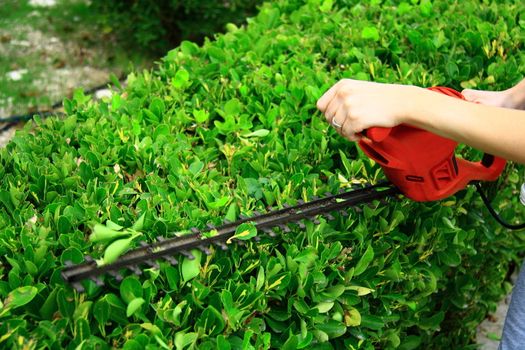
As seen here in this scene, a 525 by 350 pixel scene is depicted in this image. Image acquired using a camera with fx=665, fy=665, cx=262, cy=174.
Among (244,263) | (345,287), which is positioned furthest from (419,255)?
(244,263)

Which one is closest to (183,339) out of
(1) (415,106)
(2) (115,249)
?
(2) (115,249)

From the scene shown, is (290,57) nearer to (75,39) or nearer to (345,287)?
(345,287)

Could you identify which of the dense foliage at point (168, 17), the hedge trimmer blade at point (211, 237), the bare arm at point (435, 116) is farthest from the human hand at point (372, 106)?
the dense foliage at point (168, 17)

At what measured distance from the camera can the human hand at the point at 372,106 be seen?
1642 mm

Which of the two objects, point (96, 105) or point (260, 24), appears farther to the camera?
point (260, 24)

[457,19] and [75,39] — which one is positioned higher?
[457,19]

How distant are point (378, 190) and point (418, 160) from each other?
0.22 metres

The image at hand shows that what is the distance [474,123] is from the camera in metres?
1.59

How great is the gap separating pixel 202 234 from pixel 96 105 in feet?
3.38

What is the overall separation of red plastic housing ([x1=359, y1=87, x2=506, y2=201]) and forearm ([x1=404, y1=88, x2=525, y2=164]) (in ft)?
0.34

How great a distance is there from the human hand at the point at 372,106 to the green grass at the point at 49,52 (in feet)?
14.4

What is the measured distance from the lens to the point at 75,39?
22.4 ft

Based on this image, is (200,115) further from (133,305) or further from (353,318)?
(133,305)

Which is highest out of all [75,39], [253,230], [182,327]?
[253,230]
